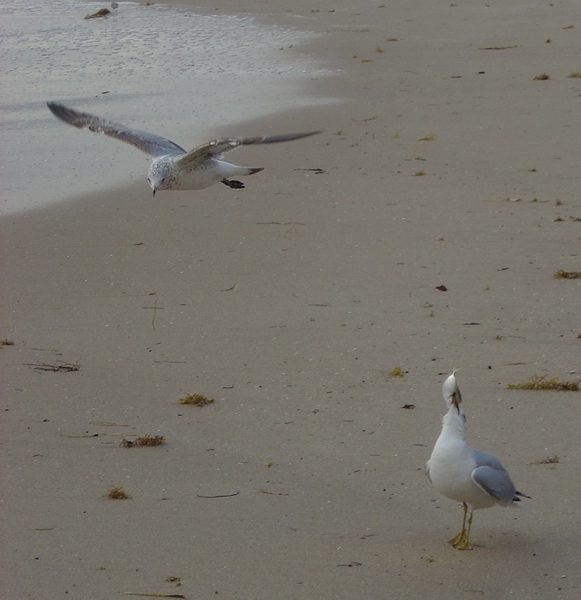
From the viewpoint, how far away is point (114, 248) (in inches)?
342

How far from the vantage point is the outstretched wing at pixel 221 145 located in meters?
7.63

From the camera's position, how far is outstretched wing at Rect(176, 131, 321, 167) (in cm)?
763

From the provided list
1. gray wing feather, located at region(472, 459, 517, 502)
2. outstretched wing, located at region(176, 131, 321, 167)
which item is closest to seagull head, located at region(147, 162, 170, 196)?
outstretched wing, located at region(176, 131, 321, 167)

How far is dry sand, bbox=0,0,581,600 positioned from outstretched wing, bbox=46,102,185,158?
21.9 inches

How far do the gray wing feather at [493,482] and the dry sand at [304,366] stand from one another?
0.22 metres

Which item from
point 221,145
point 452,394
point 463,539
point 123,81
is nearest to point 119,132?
point 221,145

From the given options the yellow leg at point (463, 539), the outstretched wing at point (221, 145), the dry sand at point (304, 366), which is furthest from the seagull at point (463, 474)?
the outstretched wing at point (221, 145)

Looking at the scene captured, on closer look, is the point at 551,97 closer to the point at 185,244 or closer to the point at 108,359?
the point at 185,244

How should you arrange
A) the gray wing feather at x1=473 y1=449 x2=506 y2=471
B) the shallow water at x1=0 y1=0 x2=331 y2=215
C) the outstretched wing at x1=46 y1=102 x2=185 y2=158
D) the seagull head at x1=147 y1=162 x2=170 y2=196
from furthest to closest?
the shallow water at x1=0 y1=0 x2=331 y2=215 → the outstretched wing at x1=46 y1=102 x2=185 y2=158 → the seagull head at x1=147 y1=162 x2=170 y2=196 → the gray wing feather at x1=473 y1=449 x2=506 y2=471

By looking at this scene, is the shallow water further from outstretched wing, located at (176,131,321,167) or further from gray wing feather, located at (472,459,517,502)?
gray wing feather, located at (472,459,517,502)

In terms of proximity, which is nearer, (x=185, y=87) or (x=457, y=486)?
(x=457, y=486)

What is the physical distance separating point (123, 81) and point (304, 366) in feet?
34.2

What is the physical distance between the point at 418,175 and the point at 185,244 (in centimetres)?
234

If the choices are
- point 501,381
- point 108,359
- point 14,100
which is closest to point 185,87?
point 14,100
